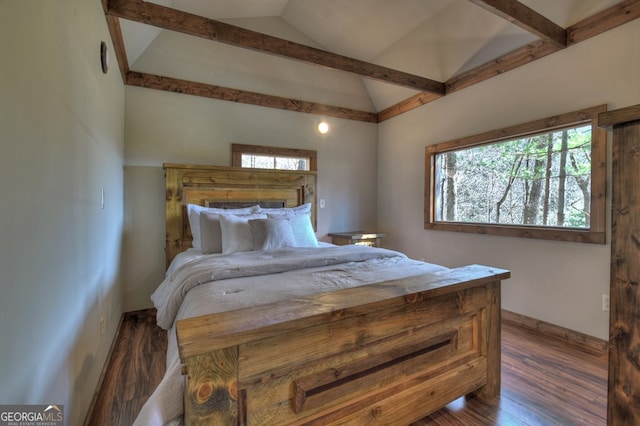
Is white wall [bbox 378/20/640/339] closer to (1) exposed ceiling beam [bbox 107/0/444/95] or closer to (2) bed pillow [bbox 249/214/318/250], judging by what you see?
(1) exposed ceiling beam [bbox 107/0/444/95]

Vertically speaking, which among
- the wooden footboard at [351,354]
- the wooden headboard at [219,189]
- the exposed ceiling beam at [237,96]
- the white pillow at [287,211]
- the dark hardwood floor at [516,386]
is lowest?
the dark hardwood floor at [516,386]

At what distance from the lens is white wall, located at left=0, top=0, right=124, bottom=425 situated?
874 mm

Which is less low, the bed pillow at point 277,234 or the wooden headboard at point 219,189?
the wooden headboard at point 219,189

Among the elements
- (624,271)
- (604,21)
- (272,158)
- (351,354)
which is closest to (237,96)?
(272,158)

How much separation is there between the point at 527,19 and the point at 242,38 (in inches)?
87.5

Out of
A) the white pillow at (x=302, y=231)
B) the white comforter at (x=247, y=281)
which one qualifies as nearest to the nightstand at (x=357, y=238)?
the white pillow at (x=302, y=231)

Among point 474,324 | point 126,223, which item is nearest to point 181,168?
point 126,223

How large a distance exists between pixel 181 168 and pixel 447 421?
10.2 feet

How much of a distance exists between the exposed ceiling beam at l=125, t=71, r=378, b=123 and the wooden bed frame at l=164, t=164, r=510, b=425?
297cm

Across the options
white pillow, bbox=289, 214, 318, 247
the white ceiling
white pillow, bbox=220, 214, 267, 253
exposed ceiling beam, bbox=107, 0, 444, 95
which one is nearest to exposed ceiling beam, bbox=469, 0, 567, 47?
the white ceiling

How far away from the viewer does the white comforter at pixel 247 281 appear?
40.6 inches

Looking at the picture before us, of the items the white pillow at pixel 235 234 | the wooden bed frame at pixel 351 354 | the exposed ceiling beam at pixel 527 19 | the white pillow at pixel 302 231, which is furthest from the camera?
the white pillow at pixel 302 231

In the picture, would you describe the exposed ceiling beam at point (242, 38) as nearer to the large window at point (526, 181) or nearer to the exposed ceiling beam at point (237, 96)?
the large window at point (526, 181)

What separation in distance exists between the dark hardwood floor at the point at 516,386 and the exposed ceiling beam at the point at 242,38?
2.50 metres
